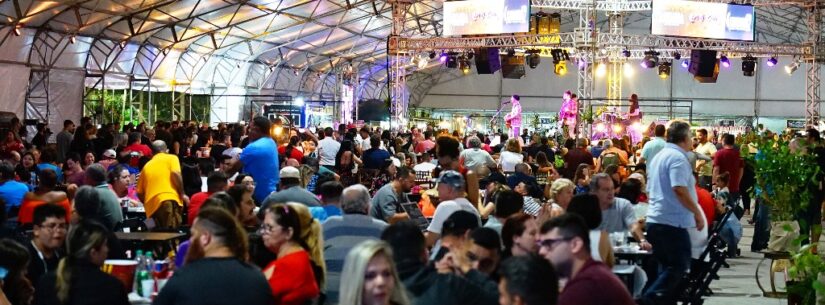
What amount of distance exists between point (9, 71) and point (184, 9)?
209 inches

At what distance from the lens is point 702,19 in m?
26.3

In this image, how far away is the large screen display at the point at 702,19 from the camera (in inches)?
1023

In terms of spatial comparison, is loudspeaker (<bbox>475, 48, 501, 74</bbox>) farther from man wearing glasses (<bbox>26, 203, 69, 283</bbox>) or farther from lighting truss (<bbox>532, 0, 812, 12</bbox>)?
man wearing glasses (<bbox>26, 203, 69, 283</bbox>)

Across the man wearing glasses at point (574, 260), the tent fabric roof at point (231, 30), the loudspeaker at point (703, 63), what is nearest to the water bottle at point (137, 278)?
the man wearing glasses at point (574, 260)

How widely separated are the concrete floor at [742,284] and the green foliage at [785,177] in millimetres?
784

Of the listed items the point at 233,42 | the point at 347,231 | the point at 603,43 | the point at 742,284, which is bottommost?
the point at 742,284

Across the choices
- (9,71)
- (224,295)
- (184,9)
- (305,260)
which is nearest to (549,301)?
(224,295)

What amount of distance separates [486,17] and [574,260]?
20960mm

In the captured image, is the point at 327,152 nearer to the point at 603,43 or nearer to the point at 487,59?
the point at 603,43

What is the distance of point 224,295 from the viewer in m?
4.55

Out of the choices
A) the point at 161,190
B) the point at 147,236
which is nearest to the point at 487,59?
the point at 161,190

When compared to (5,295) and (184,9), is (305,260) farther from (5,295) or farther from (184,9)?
(184,9)

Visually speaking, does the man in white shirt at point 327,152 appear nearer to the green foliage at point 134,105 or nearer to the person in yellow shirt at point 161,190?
the person in yellow shirt at point 161,190

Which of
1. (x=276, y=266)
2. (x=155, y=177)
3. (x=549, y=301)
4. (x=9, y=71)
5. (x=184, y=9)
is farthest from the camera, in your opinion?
(x=184, y=9)
